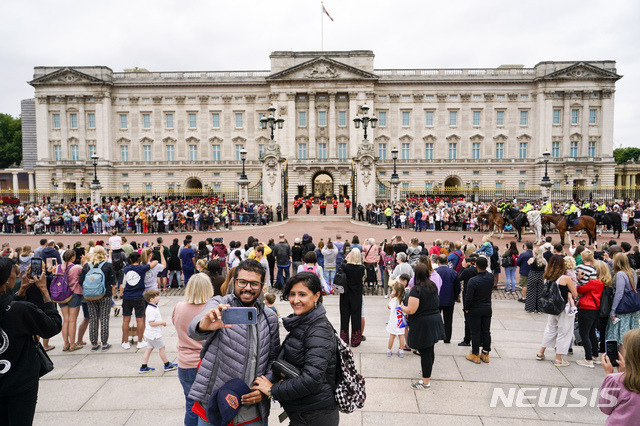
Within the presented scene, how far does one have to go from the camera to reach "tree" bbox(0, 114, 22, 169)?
91.3 meters

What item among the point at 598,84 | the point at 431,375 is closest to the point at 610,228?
the point at 431,375

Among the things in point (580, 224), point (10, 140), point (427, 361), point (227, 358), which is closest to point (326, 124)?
point (580, 224)

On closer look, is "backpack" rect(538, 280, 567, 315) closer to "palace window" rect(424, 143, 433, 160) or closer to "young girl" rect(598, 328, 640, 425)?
"young girl" rect(598, 328, 640, 425)

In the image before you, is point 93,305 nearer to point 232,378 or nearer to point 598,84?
point 232,378

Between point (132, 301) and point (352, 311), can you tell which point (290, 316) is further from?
point (132, 301)

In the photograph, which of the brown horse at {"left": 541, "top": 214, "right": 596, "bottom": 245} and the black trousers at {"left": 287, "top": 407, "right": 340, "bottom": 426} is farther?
the brown horse at {"left": 541, "top": 214, "right": 596, "bottom": 245}

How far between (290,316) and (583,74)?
6909cm

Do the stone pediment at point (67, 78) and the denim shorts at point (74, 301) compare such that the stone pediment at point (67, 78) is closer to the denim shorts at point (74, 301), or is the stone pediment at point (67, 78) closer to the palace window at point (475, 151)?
the palace window at point (475, 151)

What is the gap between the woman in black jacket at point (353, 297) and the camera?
25.3 feet

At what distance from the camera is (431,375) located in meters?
6.70

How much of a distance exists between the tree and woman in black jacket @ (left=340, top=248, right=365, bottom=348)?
109741 millimetres

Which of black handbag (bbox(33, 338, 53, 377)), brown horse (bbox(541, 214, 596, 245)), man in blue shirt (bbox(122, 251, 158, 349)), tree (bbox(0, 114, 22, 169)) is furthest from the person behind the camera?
tree (bbox(0, 114, 22, 169))

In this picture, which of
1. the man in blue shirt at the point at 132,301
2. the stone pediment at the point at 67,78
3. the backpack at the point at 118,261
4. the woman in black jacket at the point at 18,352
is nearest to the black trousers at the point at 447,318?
the man in blue shirt at the point at 132,301

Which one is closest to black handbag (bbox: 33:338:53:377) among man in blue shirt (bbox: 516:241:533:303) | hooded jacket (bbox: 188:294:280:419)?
hooded jacket (bbox: 188:294:280:419)
